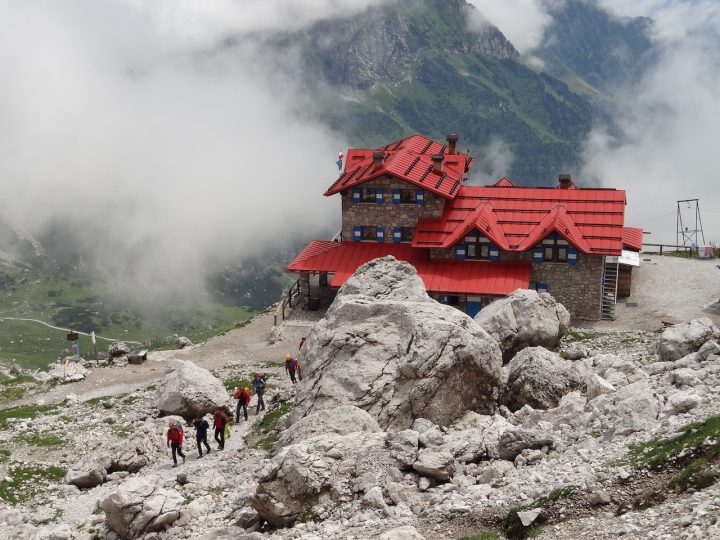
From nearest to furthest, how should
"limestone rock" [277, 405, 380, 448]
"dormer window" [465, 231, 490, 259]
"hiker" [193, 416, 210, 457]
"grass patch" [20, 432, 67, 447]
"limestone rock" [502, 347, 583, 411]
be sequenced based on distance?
"limestone rock" [277, 405, 380, 448] < "limestone rock" [502, 347, 583, 411] < "hiker" [193, 416, 210, 457] < "grass patch" [20, 432, 67, 447] < "dormer window" [465, 231, 490, 259]

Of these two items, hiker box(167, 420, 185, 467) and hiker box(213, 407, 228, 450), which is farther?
hiker box(213, 407, 228, 450)

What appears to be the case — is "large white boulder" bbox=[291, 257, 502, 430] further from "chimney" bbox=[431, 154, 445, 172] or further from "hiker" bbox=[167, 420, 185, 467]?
"chimney" bbox=[431, 154, 445, 172]

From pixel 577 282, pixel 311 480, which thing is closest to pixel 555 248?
pixel 577 282

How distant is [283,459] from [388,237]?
4557 centimetres

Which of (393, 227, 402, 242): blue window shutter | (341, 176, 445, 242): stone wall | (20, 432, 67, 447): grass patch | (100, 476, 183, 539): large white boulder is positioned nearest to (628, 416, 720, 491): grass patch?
(100, 476, 183, 539): large white boulder

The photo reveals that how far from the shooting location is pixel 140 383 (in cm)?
A: 5575

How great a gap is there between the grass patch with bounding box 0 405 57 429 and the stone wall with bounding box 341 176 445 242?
30.0 meters

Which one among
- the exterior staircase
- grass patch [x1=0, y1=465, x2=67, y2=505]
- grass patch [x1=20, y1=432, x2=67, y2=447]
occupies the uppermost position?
the exterior staircase

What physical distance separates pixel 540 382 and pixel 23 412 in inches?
1220

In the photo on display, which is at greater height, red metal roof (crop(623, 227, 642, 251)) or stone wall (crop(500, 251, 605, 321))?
red metal roof (crop(623, 227, 642, 251))

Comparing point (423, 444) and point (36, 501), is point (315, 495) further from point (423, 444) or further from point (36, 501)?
point (36, 501)

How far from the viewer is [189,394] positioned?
150ft

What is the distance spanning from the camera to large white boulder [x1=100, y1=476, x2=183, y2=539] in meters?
29.9

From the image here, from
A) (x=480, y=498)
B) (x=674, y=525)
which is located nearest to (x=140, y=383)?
(x=480, y=498)
